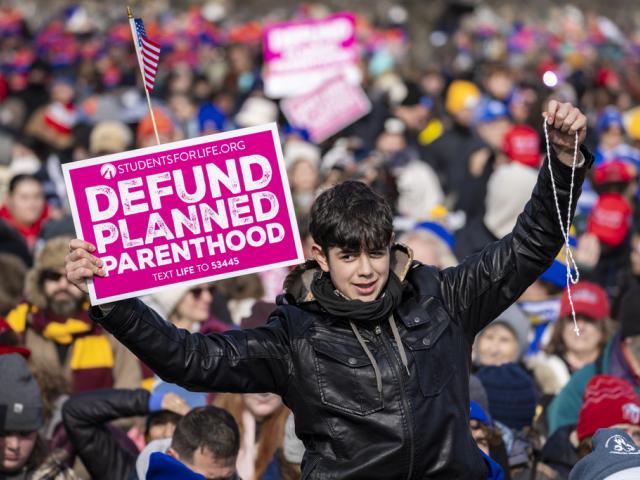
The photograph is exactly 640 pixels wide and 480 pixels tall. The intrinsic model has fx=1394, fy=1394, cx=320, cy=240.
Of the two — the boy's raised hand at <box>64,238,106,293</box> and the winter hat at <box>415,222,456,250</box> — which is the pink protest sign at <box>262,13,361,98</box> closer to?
the winter hat at <box>415,222,456,250</box>

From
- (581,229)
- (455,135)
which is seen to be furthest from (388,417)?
(455,135)

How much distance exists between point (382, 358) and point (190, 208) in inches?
33.4

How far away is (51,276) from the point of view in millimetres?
7887

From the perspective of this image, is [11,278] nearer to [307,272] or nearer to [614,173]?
[307,272]

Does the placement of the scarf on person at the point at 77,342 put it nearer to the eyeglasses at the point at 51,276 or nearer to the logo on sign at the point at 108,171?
the eyeglasses at the point at 51,276

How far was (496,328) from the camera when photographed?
770cm

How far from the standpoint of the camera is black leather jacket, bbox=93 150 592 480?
13.2ft

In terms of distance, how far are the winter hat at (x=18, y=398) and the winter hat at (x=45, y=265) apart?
1864mm

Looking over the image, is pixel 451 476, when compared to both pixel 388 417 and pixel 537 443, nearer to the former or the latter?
pixel 388 417

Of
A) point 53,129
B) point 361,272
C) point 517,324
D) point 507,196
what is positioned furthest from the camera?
point 53,129

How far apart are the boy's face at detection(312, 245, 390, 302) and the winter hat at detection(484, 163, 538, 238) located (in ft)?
19.5

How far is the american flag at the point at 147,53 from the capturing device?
16.1ft

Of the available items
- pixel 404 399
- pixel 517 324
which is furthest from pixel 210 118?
pixel 404 399

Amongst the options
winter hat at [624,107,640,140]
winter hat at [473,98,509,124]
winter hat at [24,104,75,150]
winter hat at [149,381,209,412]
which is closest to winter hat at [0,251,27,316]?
winter hat at [149,381,209,412]
